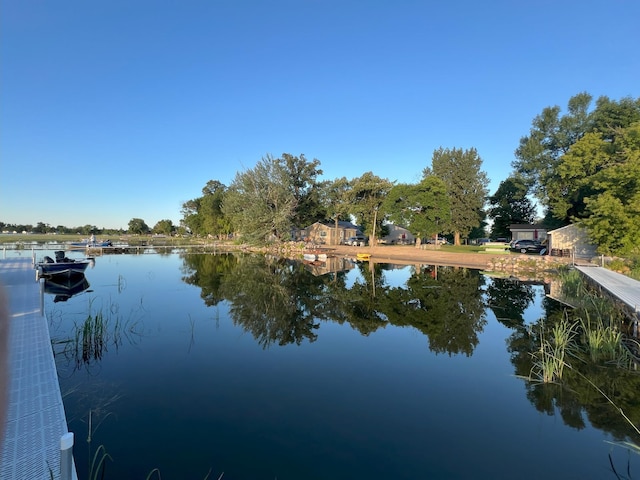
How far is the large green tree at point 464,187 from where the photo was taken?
47.6 meters

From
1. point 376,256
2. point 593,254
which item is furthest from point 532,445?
point 376,256

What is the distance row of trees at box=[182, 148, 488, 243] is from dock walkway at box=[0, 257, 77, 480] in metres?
36.5

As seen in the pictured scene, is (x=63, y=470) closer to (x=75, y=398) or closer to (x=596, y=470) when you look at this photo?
(x=75, y=398)

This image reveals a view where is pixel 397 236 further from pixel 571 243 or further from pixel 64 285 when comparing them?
pixel 64 285

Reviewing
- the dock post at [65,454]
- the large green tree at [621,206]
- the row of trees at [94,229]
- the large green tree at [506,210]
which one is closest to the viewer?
the dock post at [65,454]

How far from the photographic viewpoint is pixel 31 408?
172 inches

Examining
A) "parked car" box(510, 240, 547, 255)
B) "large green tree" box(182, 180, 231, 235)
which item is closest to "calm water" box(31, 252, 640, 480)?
"parked car" box(510, 240, 547, 255)

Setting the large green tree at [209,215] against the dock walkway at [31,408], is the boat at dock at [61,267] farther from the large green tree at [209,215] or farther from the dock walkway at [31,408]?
the large green tree at [209,215]

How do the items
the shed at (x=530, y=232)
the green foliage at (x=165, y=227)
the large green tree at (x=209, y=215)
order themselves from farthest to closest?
1. the green foliage at (x=165, y=227)
2. the large green tree at (x=209, y=215)
3. the shed at (x=530, y=232)

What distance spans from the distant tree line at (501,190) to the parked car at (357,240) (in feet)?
8.46

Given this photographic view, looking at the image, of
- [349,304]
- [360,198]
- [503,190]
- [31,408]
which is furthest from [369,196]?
[31,408]

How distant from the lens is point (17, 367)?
18.3 feet

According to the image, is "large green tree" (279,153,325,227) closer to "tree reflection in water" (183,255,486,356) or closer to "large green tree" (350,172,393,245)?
"large green tree" (350,172,393,245)

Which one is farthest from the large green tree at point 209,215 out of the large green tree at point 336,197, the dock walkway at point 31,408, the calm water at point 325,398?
the dock walkway at point 31,408
